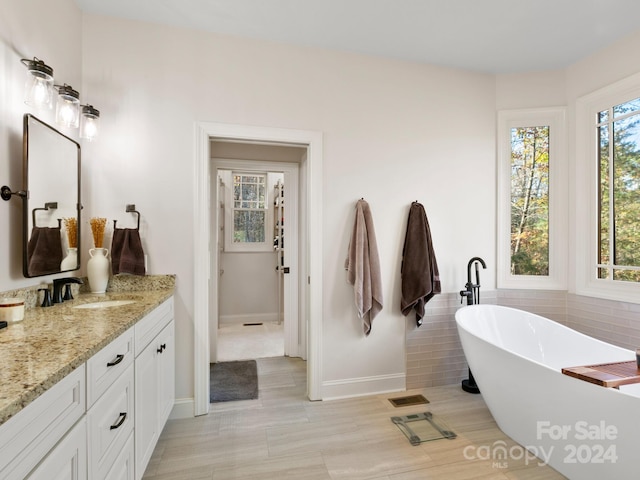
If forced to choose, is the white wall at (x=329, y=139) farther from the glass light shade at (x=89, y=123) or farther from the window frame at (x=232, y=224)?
the window frame at (x=232, y=224)

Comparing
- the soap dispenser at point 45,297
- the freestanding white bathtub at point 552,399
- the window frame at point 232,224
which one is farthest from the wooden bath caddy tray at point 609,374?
the window frame at point 232,224

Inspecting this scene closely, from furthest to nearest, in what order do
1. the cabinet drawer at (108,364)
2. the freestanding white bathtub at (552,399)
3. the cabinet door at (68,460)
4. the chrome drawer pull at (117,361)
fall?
the freestanding white bathtub at (552,399), the chrome drawer pull at (117,361), the cabinet drawer at (108,364), the cabinet door at (68,460)

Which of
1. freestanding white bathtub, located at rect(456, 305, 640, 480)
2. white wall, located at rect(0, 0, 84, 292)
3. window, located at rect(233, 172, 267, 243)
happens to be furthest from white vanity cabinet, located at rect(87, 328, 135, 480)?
window, located at rect(233, 172, 267, 243)

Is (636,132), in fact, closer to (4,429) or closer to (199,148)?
(199,148)

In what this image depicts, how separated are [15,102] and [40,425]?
1591 millimetres

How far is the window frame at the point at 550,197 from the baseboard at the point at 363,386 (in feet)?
4.37

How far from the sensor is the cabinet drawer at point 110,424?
1108 mm

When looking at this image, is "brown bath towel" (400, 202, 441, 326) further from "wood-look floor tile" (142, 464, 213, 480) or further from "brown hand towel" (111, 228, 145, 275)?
"brown hand towel" (111, 228, 145, 275)

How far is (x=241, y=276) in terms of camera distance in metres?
4.94

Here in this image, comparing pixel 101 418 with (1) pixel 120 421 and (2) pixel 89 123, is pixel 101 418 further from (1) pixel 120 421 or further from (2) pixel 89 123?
(2) pixel 89 123

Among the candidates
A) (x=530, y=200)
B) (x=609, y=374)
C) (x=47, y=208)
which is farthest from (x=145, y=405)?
(x=530, y=200)

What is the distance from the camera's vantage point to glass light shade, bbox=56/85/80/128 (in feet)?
5.92

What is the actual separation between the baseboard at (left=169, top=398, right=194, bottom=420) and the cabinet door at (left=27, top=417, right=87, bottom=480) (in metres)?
1.38

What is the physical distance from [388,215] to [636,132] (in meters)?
2.02
